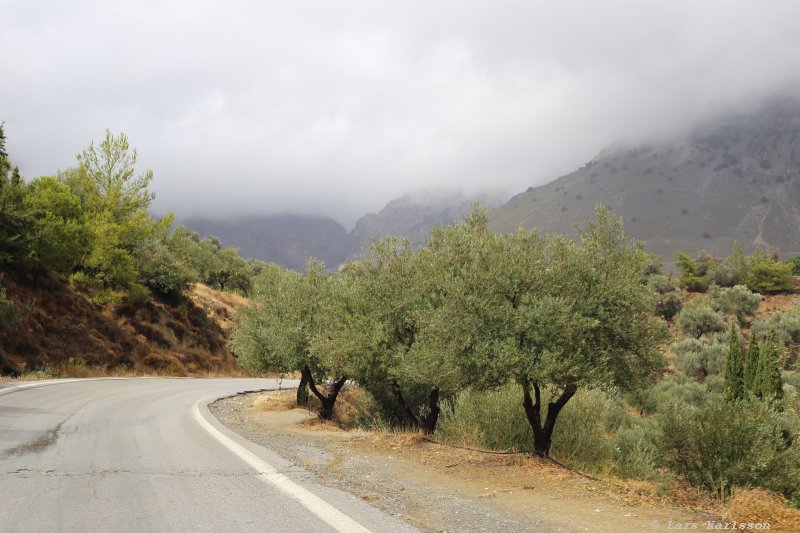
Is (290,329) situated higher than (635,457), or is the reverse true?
(290,329)

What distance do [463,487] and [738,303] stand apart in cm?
6074

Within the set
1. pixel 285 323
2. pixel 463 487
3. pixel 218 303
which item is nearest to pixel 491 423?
pixel 463 487

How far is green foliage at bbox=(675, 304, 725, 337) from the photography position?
5059 cm

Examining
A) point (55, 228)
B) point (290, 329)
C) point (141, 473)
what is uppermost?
point (55, 228)

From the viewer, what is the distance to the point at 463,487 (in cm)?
795

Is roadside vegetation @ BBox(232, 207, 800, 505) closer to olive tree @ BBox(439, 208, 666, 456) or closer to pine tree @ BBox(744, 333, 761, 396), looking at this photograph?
olive tree @ BBox(439, 208, 666, 456)

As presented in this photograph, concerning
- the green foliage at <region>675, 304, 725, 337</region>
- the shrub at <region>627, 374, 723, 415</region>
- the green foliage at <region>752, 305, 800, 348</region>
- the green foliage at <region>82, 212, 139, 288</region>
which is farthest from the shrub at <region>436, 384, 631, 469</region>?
the green foliage at <region>675, 304, 725, 337</region>

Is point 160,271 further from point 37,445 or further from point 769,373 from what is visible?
point 769,373

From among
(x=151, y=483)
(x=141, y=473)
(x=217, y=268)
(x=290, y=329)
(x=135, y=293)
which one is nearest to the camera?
(x=151, y=483)

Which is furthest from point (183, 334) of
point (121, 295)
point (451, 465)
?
point (451, 465)

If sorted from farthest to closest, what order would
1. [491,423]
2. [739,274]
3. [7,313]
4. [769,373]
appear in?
[739,274] < [769,373] < [7,313] < [491,423]

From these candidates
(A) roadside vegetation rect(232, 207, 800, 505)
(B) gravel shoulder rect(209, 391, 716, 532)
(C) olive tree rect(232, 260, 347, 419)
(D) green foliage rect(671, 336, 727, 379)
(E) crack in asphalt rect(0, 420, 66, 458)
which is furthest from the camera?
(D) green foliage rect(671, 336, 727, 379)

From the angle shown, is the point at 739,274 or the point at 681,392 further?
the point at 739,274

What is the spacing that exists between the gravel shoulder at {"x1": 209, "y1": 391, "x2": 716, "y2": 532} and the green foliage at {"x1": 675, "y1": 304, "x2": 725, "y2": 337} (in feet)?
157
